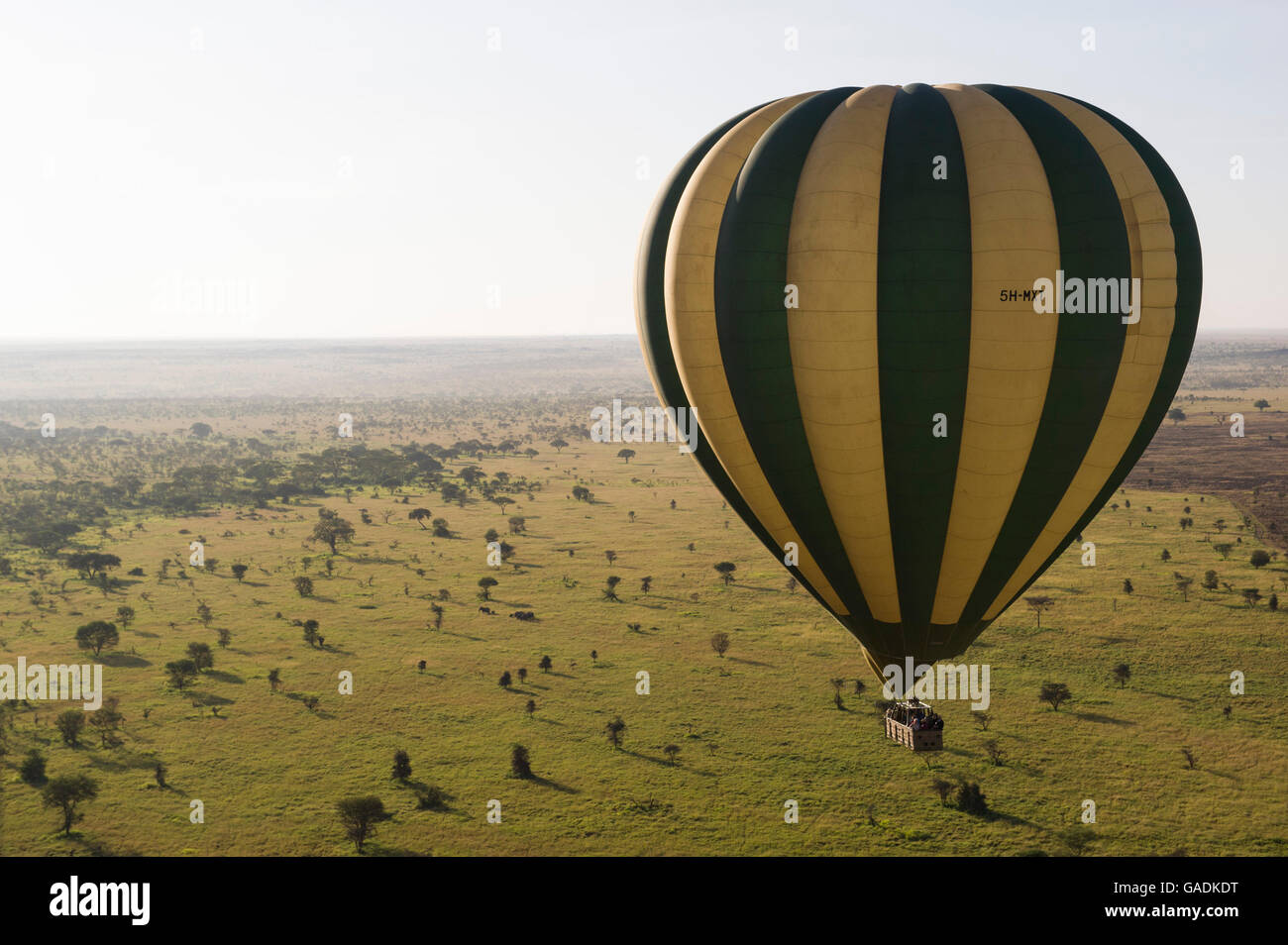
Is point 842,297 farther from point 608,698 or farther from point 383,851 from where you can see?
point 608,698

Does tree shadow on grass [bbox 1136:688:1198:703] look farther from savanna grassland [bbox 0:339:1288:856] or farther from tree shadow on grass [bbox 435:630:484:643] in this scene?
tree shadow on grass [bbox 435:630:484:643]

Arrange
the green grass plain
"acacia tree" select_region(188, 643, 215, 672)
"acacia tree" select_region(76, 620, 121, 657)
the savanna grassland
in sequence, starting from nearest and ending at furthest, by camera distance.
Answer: the green grass plain
the savanna grassland
"acacia tree" select_region(188, 643, 215, 672)
"acacia tree" select_region(76, 620, 121, 657)

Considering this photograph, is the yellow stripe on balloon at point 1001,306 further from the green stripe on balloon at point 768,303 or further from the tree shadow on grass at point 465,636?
the tree shadow on grass at point 465,636

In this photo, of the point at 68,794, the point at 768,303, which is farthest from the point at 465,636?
the point at 768,303

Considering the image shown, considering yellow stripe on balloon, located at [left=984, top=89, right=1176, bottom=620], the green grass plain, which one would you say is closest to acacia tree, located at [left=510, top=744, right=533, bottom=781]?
the green grass plain

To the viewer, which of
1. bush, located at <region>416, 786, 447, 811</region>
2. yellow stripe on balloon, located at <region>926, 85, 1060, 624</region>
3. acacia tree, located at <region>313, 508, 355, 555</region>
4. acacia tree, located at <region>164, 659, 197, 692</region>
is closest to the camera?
yellow stripe on balloon, located at <region>926, 85, 1060, 624</region>

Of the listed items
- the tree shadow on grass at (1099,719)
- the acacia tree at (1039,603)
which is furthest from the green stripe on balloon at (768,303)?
the acacia tree at (1039,603)

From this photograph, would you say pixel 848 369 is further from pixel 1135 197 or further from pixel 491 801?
pixel 491 801
